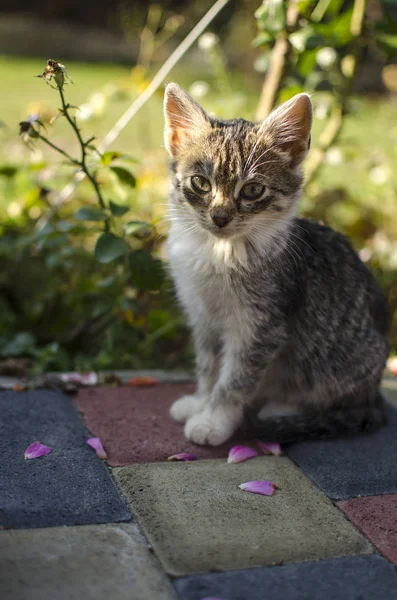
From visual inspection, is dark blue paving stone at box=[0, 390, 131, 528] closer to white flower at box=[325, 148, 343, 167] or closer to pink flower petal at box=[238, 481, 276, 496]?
pink flower petal at box=[238, 481, 276, 496]

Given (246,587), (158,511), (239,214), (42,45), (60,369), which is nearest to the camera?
(246,587)

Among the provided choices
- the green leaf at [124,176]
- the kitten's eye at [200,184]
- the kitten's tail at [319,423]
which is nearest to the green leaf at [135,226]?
the green leaf at [124,176]

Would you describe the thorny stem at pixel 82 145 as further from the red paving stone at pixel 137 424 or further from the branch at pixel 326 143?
the branch at pixel 326 143

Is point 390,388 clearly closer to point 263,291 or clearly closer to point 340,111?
point 263,291

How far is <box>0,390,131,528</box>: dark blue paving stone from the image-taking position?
1979mm

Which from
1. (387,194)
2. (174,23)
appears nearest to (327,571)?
(174,23)

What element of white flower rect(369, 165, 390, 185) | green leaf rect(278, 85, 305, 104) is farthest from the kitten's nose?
white flower rect(369, 165, 390, 185)

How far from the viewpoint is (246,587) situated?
1.74 m

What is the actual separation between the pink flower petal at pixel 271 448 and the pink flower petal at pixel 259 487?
29 cm

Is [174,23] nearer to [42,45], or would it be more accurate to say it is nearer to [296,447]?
[296,447]

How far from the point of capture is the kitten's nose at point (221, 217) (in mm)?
2473

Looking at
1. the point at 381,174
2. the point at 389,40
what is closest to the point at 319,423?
the point at 389,40

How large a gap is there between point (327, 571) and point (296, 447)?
2.68 feet

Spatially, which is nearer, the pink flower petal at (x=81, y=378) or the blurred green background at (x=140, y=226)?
the pink flower petal at (x=81, y=378)
